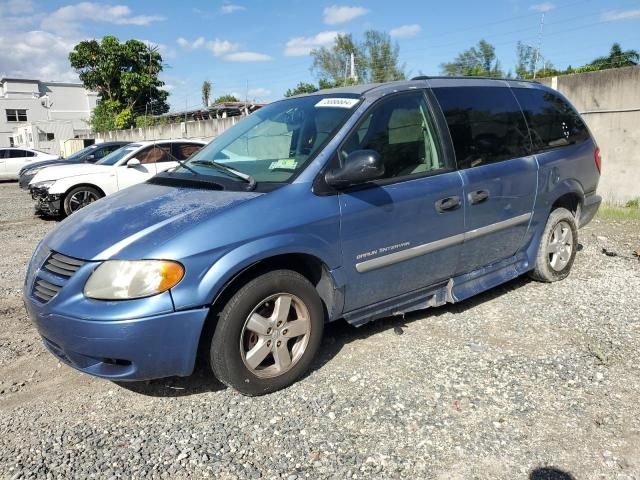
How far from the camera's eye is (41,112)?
58.2 m

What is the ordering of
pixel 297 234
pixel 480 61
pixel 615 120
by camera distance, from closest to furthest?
pixel 297 234 < pixel 615 120 < pixel 480 61

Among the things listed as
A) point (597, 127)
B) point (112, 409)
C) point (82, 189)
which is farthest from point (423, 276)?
point (82, 189)

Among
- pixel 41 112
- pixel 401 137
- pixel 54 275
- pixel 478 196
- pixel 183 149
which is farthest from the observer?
pixel 41 112

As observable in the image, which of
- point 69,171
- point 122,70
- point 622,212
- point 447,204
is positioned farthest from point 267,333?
point 122,70

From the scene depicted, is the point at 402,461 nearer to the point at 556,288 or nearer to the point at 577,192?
the point at 556,288

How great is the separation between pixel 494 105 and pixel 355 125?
1611 mm

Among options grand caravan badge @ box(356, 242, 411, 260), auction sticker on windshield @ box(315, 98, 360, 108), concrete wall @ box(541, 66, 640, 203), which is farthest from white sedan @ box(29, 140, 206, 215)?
concrete wall @ box(541, 66, 640, 203)

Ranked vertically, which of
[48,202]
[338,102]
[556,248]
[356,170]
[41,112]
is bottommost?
[556,248]

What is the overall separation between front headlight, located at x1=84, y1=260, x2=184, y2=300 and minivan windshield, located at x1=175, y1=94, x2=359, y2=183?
2.89 feet

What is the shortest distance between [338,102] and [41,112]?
210ft

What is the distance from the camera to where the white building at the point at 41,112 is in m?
47.8

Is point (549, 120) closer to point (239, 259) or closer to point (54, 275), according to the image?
point (239, 259)

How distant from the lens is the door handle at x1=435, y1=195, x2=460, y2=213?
3795 millimetres

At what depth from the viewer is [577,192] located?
5145 mm
